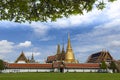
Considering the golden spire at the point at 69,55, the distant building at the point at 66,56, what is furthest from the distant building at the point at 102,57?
the distant building at the point at 66,56

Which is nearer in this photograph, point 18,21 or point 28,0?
point 28,0

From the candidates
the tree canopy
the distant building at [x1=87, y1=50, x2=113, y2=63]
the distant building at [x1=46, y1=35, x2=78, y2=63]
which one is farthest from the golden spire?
the tree canopy

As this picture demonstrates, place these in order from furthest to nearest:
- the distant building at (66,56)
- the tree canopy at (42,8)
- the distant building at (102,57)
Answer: the distant building at (66,56), the distant building at (102,57), the tree canopy at (42,8)

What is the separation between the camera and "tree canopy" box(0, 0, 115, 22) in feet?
37.7

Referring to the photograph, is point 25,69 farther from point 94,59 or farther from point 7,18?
point 7,18

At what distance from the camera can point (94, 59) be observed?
445ft

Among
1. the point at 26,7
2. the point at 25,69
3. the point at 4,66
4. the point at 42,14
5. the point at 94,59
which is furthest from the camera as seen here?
the point at 94,59

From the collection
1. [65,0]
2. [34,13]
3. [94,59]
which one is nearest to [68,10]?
[65,0]

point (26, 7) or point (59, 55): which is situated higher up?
point (59, 55)

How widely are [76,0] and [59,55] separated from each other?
132m

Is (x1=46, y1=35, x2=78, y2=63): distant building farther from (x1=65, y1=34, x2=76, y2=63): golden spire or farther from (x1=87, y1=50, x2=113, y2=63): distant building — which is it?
(x1=87, y1=50, x2=113, y2=63): distant building

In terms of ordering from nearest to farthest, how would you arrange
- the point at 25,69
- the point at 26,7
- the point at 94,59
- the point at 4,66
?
1. the point at 26,7
2. the point at 4,66
3. the point at 25,69
4. the point at 94,59

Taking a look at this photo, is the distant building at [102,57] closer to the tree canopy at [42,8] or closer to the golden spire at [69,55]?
the golden spire at [69,55]

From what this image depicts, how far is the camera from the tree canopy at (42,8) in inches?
453
